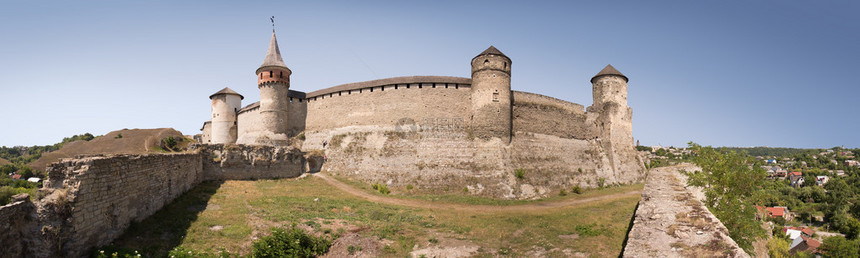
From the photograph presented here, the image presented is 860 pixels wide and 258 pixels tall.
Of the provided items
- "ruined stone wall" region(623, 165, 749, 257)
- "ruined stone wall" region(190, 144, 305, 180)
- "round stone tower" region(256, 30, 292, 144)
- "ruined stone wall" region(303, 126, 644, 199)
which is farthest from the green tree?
"round stone tower" region(256, 30, 292, 144)

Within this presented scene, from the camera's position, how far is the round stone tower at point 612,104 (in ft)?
120

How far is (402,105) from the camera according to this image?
2944 cm

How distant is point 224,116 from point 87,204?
97.3 feet

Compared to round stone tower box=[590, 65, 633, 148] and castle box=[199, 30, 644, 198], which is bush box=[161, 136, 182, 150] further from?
round stone tower box=[590, 65, 633, 148]

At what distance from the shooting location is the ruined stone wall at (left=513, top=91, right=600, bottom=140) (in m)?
30.9

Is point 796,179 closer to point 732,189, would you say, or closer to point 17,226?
point 732,189

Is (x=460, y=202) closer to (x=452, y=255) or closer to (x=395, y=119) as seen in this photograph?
(x=395, y=119)

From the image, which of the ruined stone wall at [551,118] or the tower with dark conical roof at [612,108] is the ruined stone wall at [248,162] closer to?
the ruined stone wall at [551,118]

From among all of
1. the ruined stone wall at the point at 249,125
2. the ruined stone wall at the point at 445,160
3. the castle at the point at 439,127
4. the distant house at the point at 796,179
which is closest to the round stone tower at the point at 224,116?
the castle at the point at 439,127

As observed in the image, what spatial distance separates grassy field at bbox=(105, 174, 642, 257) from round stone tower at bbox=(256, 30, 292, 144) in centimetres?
973

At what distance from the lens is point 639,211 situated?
5.91 m

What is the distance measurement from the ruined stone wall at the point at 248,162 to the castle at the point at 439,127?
3.29 m

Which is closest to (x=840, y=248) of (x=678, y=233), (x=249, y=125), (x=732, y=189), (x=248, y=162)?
(x=732, y=189)

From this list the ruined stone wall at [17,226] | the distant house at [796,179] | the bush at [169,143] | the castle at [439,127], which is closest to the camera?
the ruined stone wall at [17,226]
